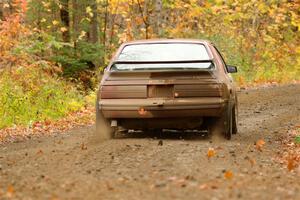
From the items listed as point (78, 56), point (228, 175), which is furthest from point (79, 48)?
point (228, 175)

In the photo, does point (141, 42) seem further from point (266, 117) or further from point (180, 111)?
point (266, 117)

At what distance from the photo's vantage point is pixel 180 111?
9.29 metres

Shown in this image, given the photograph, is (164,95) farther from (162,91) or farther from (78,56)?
(78,56)

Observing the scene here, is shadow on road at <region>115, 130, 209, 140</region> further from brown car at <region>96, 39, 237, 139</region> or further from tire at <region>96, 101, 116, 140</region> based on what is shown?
brown car at <region>96, 39, 237, 139</region>

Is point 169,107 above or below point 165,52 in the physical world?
below

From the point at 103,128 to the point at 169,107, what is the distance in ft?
4.13

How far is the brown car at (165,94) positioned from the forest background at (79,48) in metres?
4.38

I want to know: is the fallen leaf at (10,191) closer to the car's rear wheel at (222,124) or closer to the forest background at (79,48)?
the car's rear wheel at (222,124)

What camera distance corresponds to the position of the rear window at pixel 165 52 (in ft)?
32.4

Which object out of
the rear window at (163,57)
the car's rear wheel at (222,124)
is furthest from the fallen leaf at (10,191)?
the car's rear wheel at (222,124)

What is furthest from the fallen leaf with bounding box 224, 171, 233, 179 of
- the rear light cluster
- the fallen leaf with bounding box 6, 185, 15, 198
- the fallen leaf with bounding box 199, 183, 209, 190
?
the rear light cluster

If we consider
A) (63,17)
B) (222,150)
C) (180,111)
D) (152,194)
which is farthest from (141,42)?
(63,17)

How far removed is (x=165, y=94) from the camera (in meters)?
9.38

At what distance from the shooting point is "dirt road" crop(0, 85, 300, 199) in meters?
5.64
